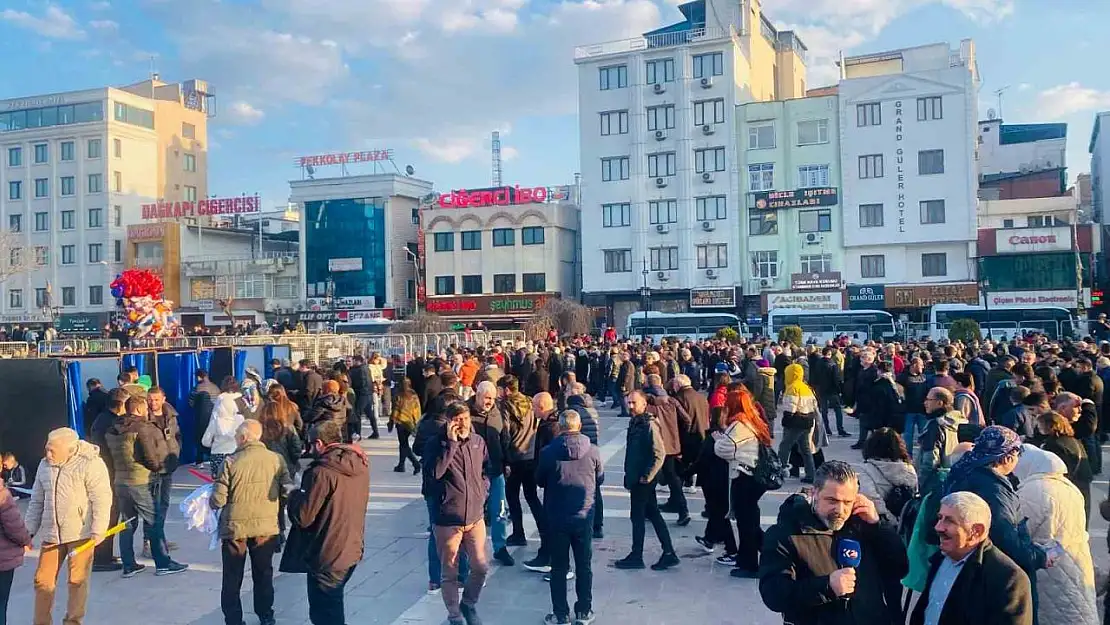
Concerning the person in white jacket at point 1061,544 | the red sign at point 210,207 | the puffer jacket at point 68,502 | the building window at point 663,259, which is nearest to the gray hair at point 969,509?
the person in white jacket at point 1061,544

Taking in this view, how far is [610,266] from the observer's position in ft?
161

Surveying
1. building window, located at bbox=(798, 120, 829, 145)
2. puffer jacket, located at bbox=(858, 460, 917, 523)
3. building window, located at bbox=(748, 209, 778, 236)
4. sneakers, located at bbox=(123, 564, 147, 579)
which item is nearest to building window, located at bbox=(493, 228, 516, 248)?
building window, located at bbox=(748, 209, 778, 236)

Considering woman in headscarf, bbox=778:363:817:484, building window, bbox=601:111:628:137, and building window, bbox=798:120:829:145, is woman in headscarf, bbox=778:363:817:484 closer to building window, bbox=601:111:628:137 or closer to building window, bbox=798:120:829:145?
building window, bbox=798:120:829:145

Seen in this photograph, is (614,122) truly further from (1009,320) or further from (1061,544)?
(1061,544)

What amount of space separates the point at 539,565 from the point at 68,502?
3.76 meters

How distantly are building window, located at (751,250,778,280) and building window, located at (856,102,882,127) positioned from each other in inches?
323

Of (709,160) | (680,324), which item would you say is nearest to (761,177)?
(709,160)

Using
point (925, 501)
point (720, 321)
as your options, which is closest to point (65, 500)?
point (925, 501)

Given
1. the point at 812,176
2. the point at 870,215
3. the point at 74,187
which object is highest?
the point at 74,187

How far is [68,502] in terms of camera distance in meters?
5.75

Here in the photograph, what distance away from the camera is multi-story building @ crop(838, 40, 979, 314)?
4331 cm

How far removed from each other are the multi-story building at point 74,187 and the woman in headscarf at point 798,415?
56.2 meters

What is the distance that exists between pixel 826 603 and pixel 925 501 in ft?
4.11

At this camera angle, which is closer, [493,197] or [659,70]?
[659,70]
